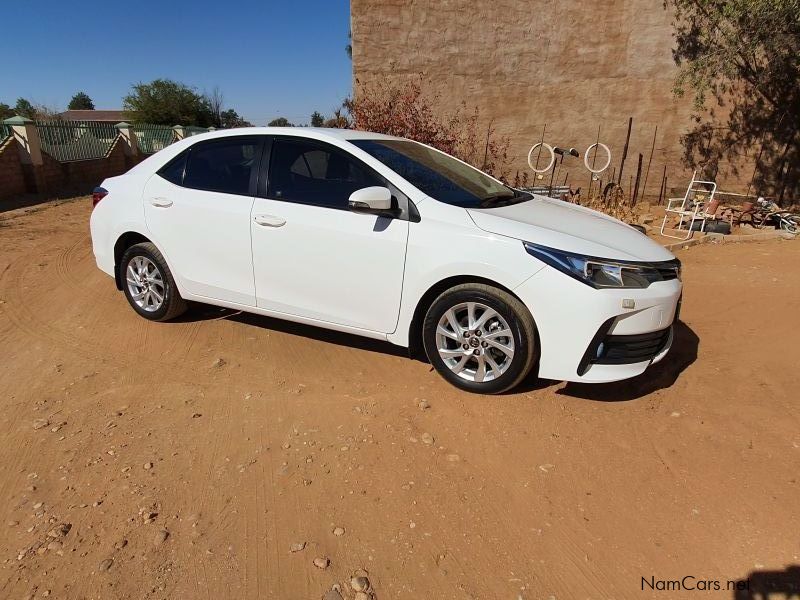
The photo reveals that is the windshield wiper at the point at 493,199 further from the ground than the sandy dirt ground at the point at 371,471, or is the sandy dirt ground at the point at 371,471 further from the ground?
the windshield wiper at the point at 493,199

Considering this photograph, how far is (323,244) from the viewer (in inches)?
145

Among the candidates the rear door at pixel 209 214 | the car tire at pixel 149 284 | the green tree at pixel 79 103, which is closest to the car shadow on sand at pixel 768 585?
the rear door at pixel 209 214

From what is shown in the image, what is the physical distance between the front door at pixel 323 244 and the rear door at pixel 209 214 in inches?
6.0

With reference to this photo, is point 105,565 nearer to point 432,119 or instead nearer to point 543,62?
point 432,119

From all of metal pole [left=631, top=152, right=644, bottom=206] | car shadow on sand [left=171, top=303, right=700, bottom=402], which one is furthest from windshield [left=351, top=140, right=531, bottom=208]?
metal pole [left=631, top=152, right=644, bottom=206]

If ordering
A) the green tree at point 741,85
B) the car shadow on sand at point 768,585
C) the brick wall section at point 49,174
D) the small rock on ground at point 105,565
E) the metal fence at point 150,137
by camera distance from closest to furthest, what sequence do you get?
1. the car shadow on sand at point 768,585
2. the small rock on ground at point 105,565
3. the green tree at point 741,85
4. the brick wall section at point 49,174
5. the metal fence at point 150,137

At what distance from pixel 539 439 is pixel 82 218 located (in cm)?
1031

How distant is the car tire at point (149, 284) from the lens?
4.50 metres

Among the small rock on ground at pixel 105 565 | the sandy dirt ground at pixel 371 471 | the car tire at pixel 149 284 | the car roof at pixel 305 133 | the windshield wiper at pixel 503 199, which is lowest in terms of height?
the small rock on ground at pixel 105 565

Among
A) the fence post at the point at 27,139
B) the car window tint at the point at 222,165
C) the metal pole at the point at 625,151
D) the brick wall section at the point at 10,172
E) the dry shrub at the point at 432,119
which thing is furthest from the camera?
the fence post at the point at 27,139

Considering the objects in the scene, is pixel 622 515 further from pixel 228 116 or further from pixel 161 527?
pixel 228 116

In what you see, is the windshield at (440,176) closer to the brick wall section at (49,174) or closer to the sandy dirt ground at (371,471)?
the sandy dirt ground at (371,471)

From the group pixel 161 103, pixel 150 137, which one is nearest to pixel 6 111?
pixel 161 103

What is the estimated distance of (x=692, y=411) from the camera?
3.37 meters
